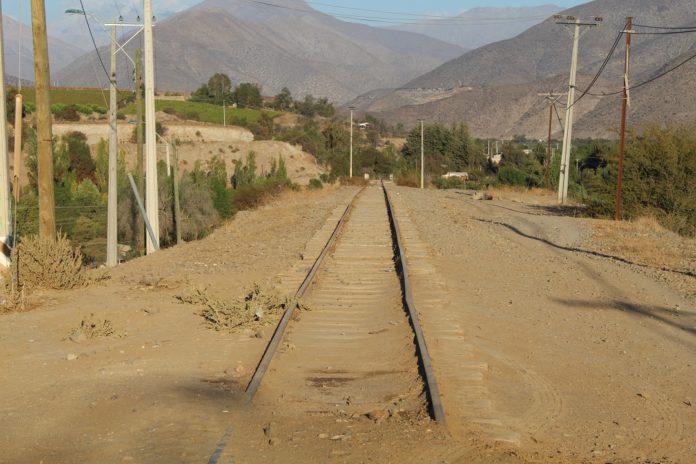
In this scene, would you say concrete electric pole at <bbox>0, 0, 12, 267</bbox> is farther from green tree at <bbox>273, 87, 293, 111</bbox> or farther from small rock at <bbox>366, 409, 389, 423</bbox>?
green tree at <bbox>273, 87, 293, 111</bbox>

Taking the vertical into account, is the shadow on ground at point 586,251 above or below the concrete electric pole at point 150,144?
below

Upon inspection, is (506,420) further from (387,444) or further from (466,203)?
(466,203)

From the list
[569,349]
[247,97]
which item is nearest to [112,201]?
[569,349]

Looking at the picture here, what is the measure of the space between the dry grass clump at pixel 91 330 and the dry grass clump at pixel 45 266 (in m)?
3.46

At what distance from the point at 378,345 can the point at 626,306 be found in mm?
5642

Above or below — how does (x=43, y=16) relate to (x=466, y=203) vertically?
above

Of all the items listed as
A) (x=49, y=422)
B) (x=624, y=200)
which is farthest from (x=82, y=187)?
(x=49, y=422)

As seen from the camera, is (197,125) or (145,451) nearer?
(145,451)

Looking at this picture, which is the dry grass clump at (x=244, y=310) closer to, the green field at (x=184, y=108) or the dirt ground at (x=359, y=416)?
the dirt ground at (x=359, y=416)

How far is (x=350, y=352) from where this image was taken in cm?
995

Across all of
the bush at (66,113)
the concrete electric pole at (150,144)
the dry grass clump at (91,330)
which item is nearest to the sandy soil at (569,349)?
the dry grass clump at (91,330)

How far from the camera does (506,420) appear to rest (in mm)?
7535

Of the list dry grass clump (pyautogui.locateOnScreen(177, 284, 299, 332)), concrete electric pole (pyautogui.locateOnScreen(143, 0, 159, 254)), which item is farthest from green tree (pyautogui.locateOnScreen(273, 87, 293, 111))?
dry grass clump (pyautogui.locateOnScreen(177, 284, 299, 332))

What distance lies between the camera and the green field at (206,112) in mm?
119812
